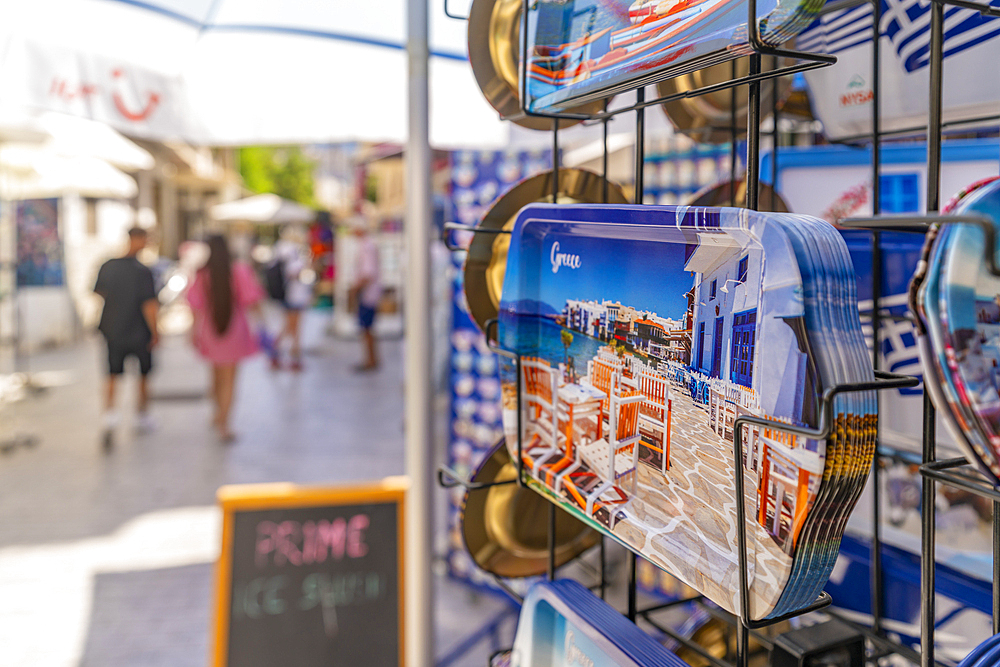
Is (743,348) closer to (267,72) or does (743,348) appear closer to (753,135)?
(753,135)

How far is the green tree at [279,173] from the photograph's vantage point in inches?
1061

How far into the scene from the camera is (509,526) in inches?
37.9

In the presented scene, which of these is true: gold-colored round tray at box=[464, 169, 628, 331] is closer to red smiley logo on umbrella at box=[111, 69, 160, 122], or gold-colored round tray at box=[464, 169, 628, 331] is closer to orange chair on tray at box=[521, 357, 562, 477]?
orange chair on tray at box=[521, 357, 562, 477]

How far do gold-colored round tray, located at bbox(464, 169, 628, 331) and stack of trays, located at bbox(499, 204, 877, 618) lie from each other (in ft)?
0.44

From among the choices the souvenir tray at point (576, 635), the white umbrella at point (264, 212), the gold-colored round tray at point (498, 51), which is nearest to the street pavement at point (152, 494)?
the souvenir tray at point (576, 635)

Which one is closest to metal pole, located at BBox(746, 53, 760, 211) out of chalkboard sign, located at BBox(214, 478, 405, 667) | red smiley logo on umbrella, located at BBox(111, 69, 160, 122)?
red smiley logo on umbrella, located at BBox(111, 69, 160, 122)

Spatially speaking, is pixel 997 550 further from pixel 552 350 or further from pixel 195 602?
pixel 195 602

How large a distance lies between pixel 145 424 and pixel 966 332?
17.8 feet

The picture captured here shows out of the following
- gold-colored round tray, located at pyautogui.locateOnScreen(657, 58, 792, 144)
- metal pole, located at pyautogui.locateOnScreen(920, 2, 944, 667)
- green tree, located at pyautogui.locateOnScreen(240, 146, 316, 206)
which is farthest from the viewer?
green tree, located at pyautogui.locateOnScreen(240, 146, 316, 206)

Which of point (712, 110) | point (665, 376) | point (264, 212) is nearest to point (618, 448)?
point (665, 376)

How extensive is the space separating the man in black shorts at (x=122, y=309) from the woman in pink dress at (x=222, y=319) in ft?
1.05

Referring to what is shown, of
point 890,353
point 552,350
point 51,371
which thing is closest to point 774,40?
point 552,350

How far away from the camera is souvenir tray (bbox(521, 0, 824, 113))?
52cm

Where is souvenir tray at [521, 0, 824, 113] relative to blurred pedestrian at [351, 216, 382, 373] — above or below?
above
